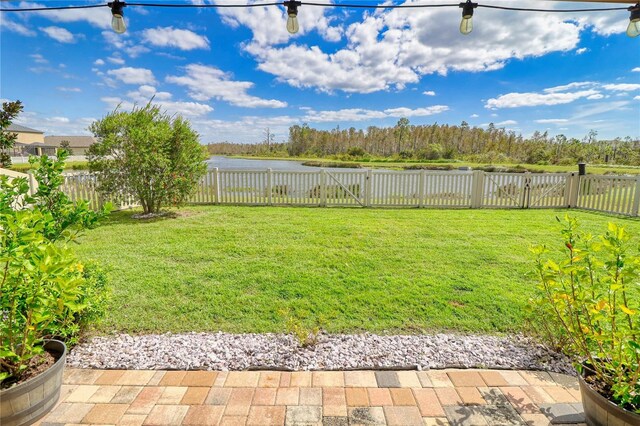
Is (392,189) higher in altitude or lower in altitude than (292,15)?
lower

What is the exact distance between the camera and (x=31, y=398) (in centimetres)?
146

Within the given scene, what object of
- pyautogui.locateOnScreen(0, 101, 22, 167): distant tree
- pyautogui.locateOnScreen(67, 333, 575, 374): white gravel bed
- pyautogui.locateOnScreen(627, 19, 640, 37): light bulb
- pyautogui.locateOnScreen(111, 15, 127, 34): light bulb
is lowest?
pyautogui.locateOnScreen(67, 333, 575, 374): white gravel bed

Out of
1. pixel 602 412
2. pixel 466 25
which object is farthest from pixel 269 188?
pixel 602 412

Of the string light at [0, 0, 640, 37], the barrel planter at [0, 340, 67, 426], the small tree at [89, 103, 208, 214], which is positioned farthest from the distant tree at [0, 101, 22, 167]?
the barrel planter at [0, 340, 67, 426]

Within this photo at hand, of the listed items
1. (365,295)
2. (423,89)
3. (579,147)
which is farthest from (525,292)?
(579,147)

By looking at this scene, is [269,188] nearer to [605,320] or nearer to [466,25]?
[466,25]

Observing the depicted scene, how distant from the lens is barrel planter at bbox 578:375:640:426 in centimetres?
127

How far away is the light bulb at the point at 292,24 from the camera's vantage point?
3.12 metres

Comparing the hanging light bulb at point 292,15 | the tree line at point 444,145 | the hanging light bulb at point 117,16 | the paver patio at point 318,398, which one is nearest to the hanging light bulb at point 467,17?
the hanging light bulb at point 292,15

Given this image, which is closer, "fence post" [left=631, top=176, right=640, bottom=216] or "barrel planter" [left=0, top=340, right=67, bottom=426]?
"barrel planter" [left=0, top=340, right=67, bottom=426]

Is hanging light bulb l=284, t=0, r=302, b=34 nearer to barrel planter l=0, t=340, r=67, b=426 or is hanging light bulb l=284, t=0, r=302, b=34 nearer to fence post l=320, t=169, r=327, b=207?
barrel planter l=0, t=340, r=67, b=426

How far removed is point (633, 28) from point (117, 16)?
5123 mm

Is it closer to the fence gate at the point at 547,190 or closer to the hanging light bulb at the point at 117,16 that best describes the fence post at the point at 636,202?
the fence gate at the point at 547,190

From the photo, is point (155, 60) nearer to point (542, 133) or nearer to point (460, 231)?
point (460, 231)
